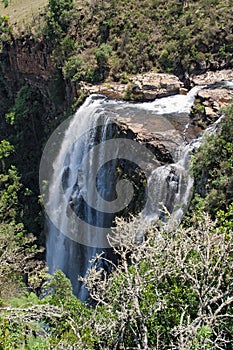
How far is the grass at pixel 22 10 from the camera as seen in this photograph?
2616 centimetres

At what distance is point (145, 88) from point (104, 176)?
4414 mm

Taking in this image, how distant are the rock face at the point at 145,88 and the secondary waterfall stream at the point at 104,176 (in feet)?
1.50

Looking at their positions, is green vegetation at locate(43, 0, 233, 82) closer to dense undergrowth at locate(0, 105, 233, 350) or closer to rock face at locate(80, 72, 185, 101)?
rock face at locate(80, 72, 185, 101)

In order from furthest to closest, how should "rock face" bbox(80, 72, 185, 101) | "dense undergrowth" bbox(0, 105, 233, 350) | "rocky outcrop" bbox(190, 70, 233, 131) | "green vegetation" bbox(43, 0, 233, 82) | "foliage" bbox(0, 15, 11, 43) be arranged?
1. "foliage" bbox(0, 15, 11, 43)
2. "green vegetation" bbox(43, 0, 233, 82)
3. "rock face" bbox(80, 72, 185, 101)
4. "rocky outcrop" bbox(190, 70, 233, 131)
5. "dense undergrowth" bbox(0, 105, 233, 350)

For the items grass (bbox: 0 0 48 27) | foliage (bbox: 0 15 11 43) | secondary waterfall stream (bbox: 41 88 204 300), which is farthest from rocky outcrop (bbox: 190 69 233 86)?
foliage (bbox: 0 15 11 43)

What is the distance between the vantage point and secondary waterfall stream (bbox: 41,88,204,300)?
13180mm

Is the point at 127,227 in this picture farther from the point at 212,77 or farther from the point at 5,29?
the point at 5,29

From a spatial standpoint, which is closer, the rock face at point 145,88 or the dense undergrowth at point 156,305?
the dense undergrowth at point 156,305

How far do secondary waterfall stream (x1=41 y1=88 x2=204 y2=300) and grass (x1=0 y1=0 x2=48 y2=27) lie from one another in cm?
1014

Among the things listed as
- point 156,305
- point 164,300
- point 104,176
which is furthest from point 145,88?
point 164,300

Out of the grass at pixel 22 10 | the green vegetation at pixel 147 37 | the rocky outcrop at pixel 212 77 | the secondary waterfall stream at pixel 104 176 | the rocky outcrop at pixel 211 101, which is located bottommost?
the secondary waterfall stream at pixel 104 176

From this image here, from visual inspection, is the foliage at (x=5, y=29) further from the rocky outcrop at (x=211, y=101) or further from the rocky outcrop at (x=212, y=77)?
the rocky outcrop at (x=211, y=101)

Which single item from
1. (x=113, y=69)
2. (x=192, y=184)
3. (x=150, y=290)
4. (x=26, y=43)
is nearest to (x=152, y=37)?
(x=113, y=69)

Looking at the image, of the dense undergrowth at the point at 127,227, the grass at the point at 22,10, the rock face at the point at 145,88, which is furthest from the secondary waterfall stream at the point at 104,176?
the grass at the point at 22,10
